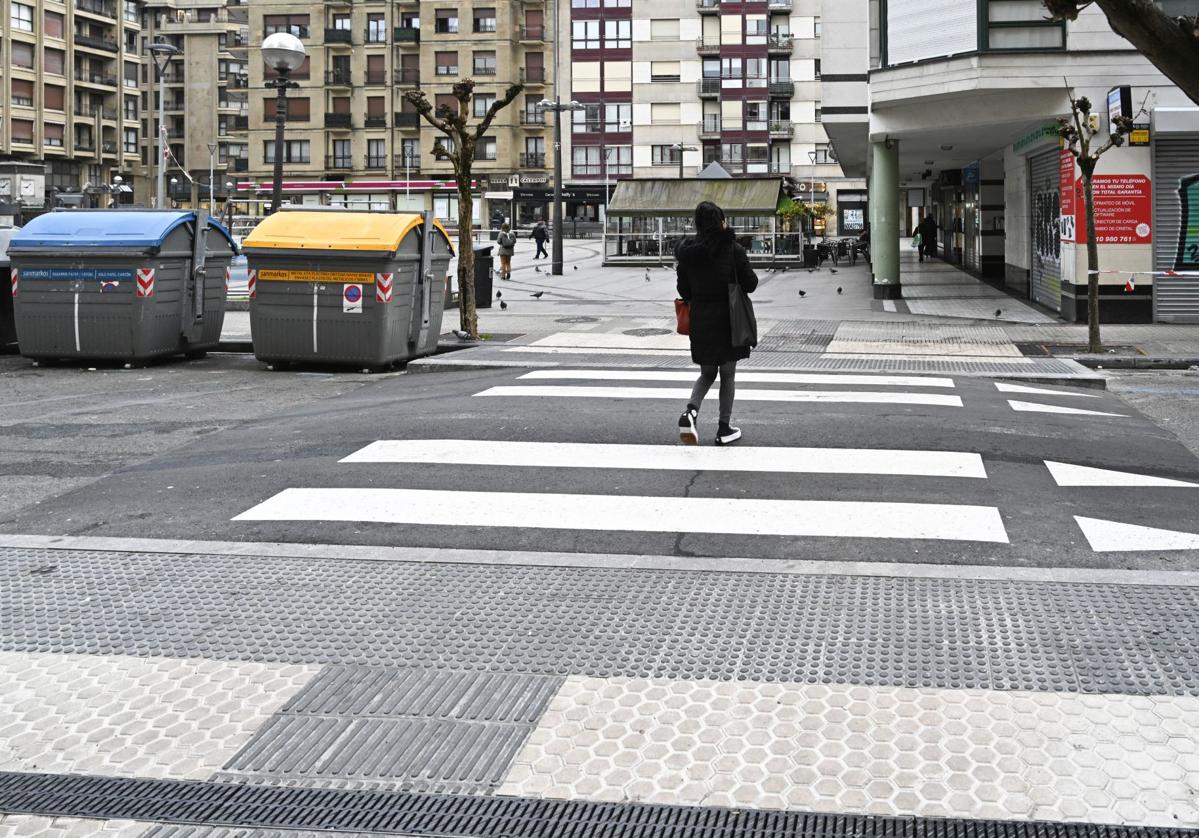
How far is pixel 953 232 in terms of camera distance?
4338 centimetres

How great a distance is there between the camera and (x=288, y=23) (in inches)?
3381

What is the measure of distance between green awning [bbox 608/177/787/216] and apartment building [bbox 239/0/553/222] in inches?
1458

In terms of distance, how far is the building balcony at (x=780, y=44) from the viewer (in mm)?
87125

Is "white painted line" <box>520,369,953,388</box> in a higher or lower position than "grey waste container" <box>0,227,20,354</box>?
lower

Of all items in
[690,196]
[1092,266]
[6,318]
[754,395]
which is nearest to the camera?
[754,395]

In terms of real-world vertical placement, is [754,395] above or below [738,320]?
below

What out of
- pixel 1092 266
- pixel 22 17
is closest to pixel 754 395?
pixel 1092 266

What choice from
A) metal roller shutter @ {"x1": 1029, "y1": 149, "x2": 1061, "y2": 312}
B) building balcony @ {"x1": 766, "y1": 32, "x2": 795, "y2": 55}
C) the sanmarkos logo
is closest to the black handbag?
the sanmarkos logo

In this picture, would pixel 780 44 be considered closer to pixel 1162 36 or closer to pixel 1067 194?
pixel 1067 194

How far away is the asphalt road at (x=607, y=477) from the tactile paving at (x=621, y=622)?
0.58m

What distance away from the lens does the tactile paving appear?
4.91m

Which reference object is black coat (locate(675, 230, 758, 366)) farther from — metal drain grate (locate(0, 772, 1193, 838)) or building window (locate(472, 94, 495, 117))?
building window (locate(472, 94, 495, 117))

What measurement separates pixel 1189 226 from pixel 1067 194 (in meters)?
1.86

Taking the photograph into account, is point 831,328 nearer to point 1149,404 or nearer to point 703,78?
point 1149,404
